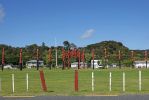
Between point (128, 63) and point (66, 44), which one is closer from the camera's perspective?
point (128, 63)

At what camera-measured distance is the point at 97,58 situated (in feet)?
427

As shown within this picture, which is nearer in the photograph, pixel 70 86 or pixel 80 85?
pixel 70 86

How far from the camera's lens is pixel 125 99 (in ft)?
58.1

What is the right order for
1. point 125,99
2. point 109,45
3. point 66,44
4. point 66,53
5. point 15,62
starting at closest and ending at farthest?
point 125,99, point 66,53, point 15,62, point 66,44, point 109,45

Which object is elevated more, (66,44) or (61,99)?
(66,44)

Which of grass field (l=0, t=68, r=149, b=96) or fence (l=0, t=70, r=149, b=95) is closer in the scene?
grass field (l=0, t=68, r=149, b=96)

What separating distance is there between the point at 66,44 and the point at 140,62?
51.6m

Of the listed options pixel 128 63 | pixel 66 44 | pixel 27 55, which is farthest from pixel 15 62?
pixel 66 44

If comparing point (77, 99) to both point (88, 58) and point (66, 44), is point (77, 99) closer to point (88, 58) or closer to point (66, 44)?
point (88, 58)

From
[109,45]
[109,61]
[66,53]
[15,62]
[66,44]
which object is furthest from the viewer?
[109,45]

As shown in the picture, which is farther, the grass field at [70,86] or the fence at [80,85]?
the fence at [80,85]

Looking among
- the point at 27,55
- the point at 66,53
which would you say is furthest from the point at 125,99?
the point at 27,55

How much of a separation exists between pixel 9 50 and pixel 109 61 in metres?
33.6

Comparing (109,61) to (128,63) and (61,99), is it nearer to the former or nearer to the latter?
(128,63)
